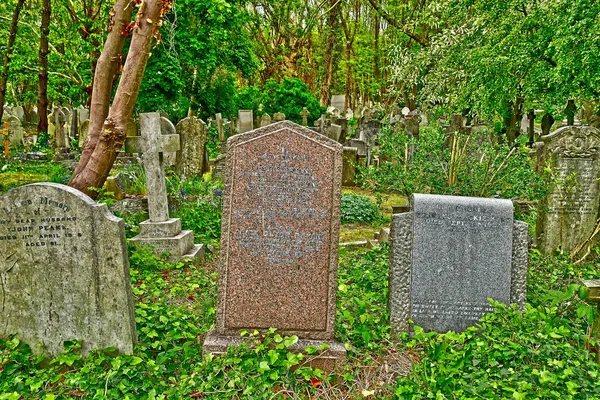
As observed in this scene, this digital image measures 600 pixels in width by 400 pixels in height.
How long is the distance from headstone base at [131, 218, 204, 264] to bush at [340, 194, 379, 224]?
11.7 ft

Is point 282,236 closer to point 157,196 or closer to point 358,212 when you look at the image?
point 157,196

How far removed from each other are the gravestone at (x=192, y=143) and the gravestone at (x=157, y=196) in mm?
4644

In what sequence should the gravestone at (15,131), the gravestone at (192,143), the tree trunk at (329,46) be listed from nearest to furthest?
the gravestone at (192,143) < the gravestone at (15,131) < the tree trunk at (329,46)

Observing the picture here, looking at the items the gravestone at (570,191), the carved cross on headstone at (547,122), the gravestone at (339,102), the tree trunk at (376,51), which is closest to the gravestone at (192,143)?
the gravestone at (570,191)

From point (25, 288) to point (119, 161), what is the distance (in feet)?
35.3

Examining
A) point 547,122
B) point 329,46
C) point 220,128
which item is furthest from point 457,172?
point 329,46

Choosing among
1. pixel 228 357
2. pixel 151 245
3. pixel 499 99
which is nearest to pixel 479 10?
pixel 499 99

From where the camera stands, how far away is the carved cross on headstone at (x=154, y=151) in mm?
6109

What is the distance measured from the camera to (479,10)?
10383mm

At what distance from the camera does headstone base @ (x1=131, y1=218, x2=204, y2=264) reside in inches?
240

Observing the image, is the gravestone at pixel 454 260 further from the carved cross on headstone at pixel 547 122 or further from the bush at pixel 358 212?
the carved cross on headstone at pixel 547 122

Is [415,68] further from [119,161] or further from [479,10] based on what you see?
[119,161]

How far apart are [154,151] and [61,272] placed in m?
2.91

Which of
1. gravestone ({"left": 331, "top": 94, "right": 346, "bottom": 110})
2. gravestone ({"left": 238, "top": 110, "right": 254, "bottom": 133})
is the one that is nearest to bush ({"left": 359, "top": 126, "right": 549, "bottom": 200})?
gravestone ({"left": 238, "top": 110, "right": 254, "bottom": 133})
